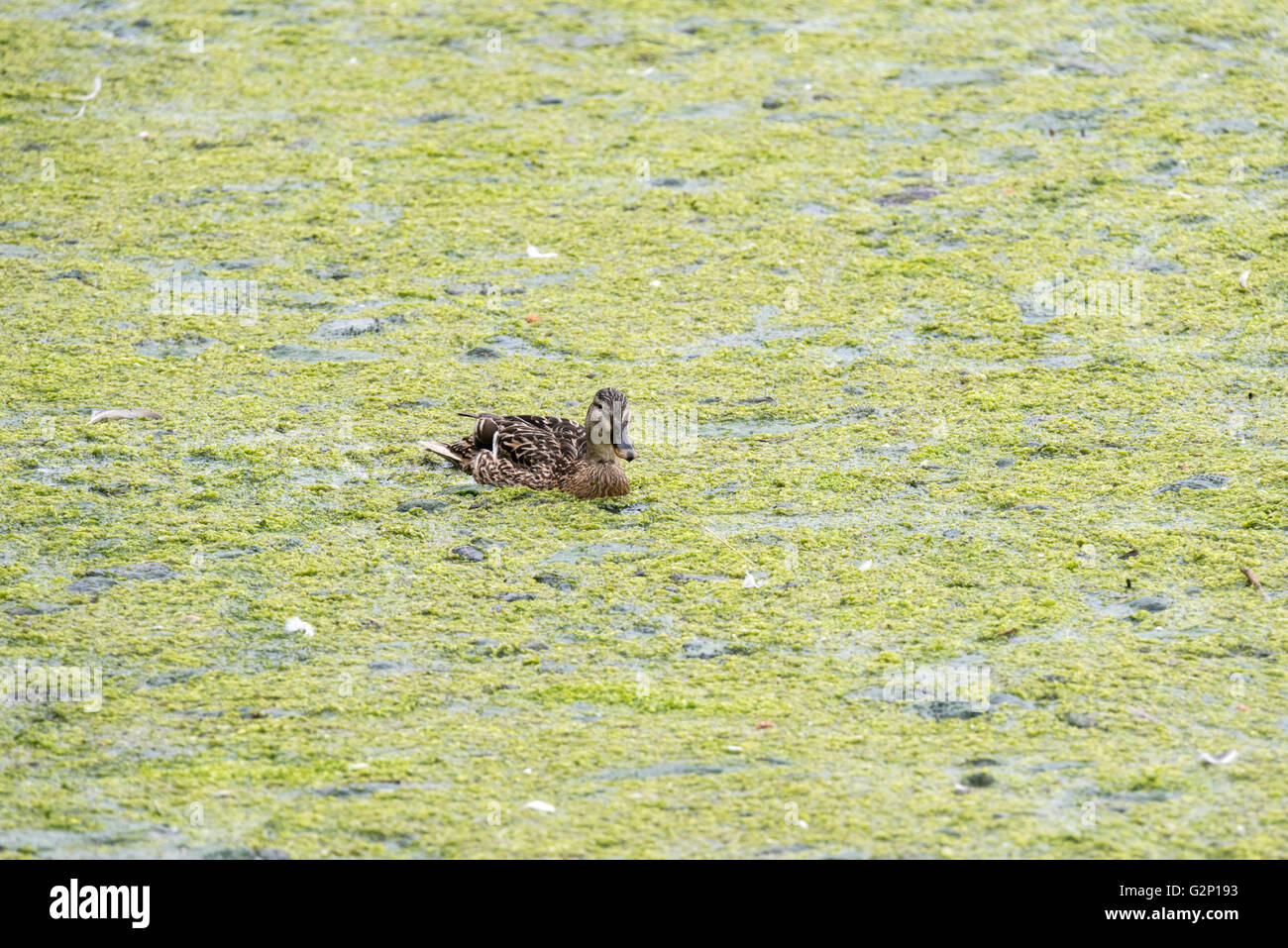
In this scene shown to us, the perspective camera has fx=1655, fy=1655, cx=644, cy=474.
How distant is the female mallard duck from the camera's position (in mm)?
4922

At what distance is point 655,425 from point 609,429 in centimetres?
55

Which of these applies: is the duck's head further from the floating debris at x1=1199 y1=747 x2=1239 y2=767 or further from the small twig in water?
the floating debris at x1=1199 y1=747 x2=1239 y2=767

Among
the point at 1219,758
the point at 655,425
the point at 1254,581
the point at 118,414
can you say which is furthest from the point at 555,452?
the point at 1219,758

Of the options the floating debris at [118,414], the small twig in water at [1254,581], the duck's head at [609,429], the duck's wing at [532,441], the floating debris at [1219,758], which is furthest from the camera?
the floating debris at [118,414]

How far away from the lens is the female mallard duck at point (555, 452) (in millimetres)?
4922

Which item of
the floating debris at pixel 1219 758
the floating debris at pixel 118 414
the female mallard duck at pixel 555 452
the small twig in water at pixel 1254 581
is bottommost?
the floating debris at pixel 118 414

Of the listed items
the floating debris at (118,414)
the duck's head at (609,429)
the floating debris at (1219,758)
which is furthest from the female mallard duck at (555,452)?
the floating debris at (1219,758)

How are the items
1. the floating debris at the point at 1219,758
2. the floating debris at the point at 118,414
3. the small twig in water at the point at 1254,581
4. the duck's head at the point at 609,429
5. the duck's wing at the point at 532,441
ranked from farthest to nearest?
the floating debris at the point at 118,414 → the duck's wing at the point at 532,441 → the duck's head at the point at 609,429 → the small twig in water at the point at 1254,581 → the floating debris at the point at 1219,758

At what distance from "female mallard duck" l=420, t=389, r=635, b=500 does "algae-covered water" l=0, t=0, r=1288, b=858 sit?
8 centimetres

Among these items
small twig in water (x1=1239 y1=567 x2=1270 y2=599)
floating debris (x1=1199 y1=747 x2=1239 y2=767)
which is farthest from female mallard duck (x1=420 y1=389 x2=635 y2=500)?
floating debris (x1=1199 y1=747 x2=1239 y2=767)

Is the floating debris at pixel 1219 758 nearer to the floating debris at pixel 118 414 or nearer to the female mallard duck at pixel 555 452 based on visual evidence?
the female mallard duck at pixel 555 452

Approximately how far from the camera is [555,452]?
5020mm

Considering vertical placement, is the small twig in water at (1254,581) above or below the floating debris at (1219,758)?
below
